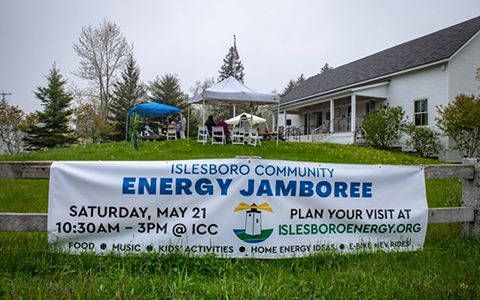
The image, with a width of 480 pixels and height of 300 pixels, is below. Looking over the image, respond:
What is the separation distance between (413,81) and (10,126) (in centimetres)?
3113

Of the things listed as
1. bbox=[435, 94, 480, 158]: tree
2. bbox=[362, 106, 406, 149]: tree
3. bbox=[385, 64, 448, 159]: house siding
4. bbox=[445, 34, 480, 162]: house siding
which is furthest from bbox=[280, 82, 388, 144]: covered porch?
bbox=[435, 94, 480, 158]: tree

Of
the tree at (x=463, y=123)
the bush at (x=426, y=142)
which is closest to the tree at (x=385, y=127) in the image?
the bush at (x=426, y=142)

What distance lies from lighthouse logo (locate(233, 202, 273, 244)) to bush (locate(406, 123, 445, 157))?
1619 centimetres

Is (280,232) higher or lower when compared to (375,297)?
higher

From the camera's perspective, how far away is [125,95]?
3959 cm

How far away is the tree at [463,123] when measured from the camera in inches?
561

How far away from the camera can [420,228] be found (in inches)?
139

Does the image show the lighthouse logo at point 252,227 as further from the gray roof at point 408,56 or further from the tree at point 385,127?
the gray roof at point 408,56

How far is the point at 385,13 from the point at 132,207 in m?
20.1

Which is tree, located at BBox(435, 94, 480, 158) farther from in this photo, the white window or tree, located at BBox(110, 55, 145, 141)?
tree, located at BBox(110, 55, 145, 141)

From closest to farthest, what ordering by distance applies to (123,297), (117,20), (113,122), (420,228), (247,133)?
(123,297) → (420,228) → (247,133) → (117,20) → (113,122)

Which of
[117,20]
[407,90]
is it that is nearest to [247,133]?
[407,90]

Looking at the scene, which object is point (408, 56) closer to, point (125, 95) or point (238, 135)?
point (238, 135)

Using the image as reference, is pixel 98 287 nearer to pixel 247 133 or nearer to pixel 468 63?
pixel 247 133
